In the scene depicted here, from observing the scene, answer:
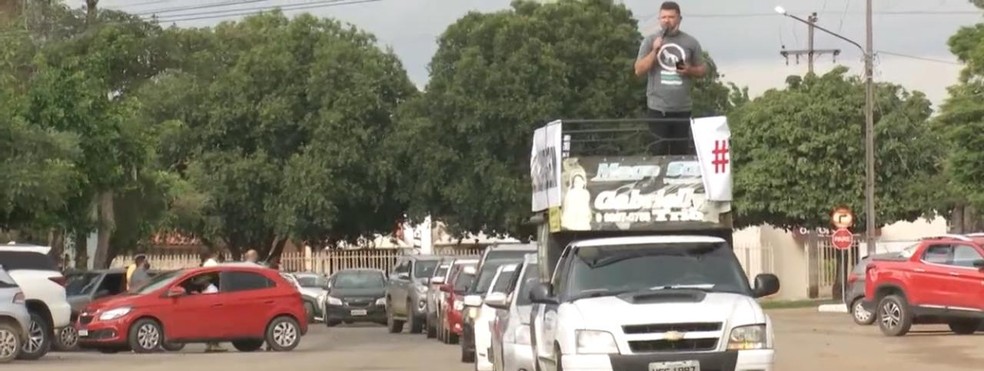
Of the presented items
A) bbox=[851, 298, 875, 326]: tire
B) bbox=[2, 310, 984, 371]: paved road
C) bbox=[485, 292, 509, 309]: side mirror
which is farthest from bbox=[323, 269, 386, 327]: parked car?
bbox=[485, 292, 509, 309]: side mirror

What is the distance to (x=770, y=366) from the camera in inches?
582

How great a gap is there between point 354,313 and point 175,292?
562 inches

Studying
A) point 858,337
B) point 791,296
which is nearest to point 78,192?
point 858,337

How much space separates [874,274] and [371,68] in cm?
3098

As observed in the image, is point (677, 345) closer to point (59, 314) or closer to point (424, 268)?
point (59, 314)

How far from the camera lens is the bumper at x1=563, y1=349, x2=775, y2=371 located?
47.5ft

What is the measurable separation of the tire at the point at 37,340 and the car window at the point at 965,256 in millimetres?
14554

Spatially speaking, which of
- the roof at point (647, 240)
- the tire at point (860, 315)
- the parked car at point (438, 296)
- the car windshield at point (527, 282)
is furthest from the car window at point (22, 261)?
the tire at point (860, 315)

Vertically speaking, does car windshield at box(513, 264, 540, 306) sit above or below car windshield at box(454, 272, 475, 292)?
above

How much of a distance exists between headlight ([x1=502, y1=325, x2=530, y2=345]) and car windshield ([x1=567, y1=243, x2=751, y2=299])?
1.54 metres

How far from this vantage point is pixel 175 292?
28484mm

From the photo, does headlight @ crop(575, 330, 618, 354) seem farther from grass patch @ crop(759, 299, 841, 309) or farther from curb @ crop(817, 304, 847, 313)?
grass patch @ crop(759, 299, 841, 309)

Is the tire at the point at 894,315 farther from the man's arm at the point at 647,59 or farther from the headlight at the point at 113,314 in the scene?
the headlight at the point at 113,314

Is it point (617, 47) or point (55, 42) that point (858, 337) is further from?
point (617, 47)
